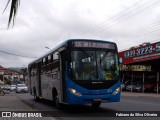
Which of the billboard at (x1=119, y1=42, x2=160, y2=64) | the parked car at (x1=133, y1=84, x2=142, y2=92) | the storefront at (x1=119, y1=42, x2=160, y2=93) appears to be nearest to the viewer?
the billboard at (x1=119, y1=42, x2=160, y2=64)

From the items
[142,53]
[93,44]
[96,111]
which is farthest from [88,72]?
[142,53]

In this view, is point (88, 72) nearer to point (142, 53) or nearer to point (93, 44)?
point (93, 44)

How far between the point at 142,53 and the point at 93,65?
2962 centimetres

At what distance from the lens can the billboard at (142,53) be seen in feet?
127

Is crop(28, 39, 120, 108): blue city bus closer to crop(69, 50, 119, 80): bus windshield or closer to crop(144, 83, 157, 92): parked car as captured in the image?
crop(69, 50, 119, 80): bus windshield

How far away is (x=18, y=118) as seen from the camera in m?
10.8

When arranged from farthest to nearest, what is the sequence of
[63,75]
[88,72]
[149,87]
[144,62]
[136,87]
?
[136,87]
[144,62]
[149,87]
[63,75]
[88,72]

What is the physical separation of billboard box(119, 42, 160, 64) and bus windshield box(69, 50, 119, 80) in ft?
83.5

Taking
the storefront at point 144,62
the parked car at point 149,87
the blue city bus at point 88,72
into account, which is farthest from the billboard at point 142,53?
the blue city bus at point 88,72

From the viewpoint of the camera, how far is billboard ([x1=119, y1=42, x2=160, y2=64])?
127ft

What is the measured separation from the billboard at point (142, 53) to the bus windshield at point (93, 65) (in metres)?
25.4

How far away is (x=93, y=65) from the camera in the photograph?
43.2 ft

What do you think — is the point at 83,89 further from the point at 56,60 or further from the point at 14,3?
the point at 14,3

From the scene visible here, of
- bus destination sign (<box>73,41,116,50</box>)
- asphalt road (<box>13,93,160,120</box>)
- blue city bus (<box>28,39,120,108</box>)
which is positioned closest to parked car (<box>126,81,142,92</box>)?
asphalt road (<box>13,93,160,120</box>)
